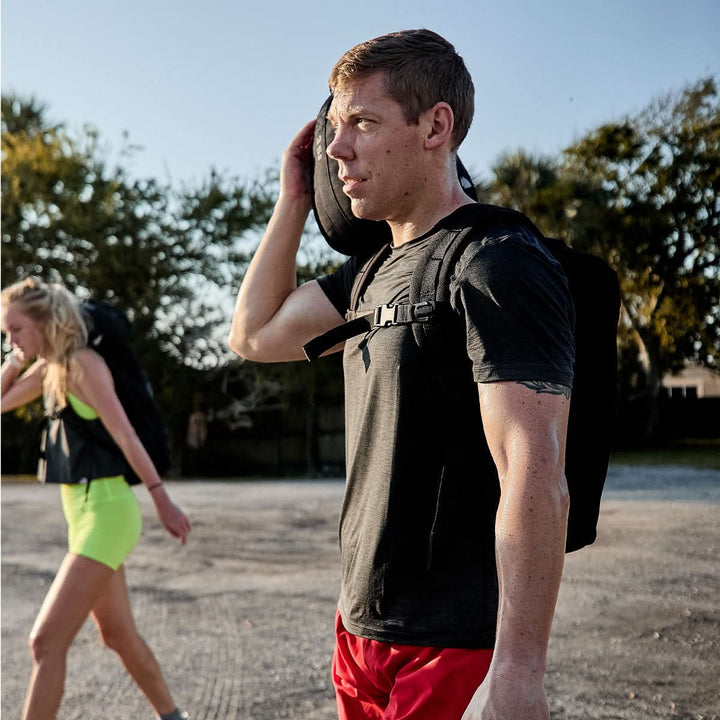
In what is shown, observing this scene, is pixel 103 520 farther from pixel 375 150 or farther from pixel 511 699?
pixel 511 699

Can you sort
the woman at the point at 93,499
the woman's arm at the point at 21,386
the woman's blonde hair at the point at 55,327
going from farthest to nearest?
1. the woman's arm at the point at 21,386
2. the woman's blonde hair at the point at 55,327
3. the woman at the point at 93,499

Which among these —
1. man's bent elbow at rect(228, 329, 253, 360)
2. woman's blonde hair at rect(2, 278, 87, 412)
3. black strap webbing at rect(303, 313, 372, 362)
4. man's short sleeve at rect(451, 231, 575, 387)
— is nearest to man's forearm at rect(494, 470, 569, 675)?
man's short sleeve at rect(451, 231, 575, 387)

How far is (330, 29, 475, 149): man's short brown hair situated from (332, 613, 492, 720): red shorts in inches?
42.4

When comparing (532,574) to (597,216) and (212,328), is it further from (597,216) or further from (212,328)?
(597,216)

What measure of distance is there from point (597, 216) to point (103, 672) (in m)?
24.1

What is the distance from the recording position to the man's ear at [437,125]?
6.31 ft

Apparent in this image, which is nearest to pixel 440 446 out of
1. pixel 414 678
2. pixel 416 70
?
pixel 414 678

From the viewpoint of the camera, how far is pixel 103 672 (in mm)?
5617

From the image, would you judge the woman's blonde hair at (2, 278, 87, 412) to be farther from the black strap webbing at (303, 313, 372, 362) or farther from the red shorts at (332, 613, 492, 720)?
the red shorts at (332, 613, 492, 720)

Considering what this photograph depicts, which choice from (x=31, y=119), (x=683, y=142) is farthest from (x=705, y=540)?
(x=31, y=119)

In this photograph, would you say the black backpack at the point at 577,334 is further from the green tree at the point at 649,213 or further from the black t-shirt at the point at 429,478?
the green tree at the point at 649,213

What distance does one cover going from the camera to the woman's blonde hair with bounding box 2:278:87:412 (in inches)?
168

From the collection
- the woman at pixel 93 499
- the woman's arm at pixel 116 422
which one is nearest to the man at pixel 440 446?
the woman at pixel 93 499

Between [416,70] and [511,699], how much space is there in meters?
1.20
